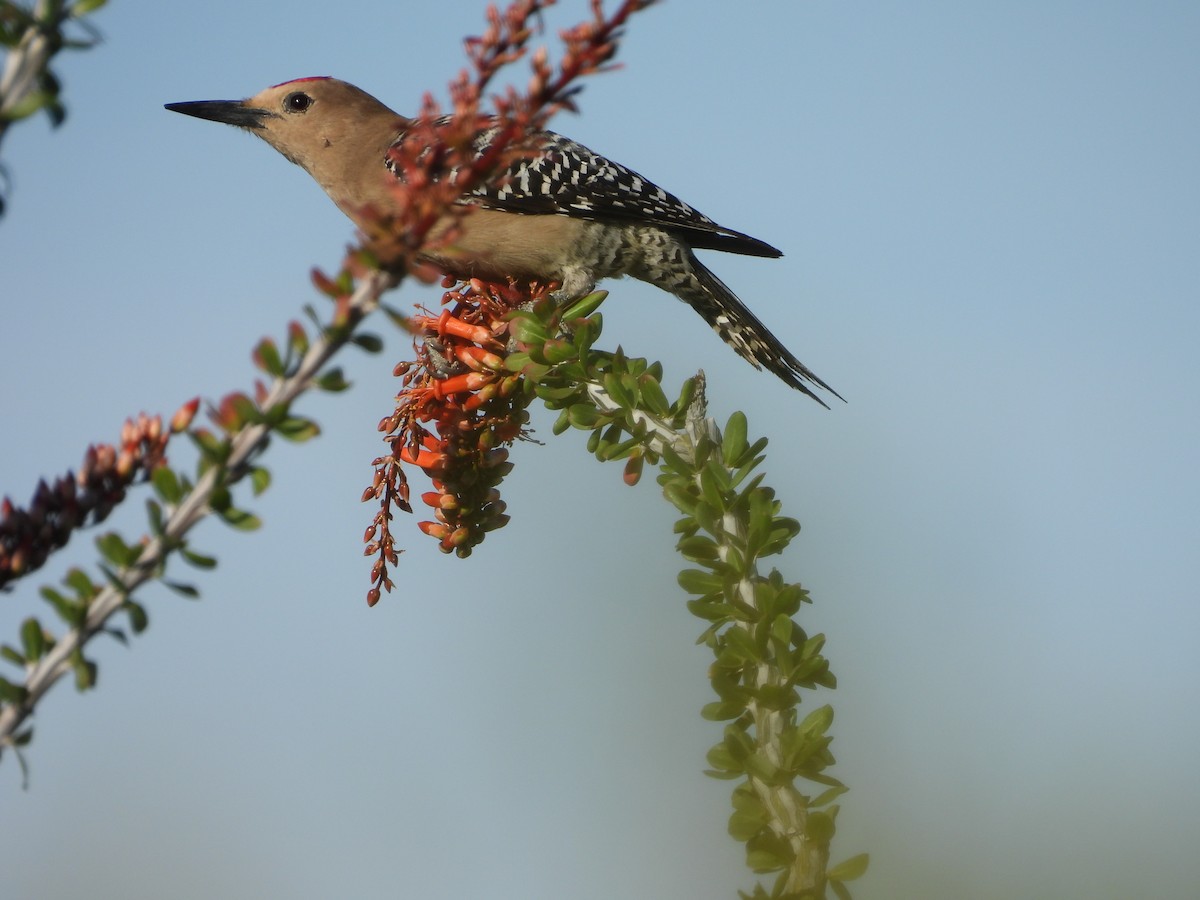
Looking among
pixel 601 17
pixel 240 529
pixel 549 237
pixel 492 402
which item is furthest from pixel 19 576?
pixel 549 237

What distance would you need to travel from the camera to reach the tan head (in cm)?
587

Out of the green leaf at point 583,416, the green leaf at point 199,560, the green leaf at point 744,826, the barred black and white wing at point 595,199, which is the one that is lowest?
the green leaf at point 199,560

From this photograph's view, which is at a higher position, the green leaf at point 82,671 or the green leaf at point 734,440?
the green leaf at point 734,440

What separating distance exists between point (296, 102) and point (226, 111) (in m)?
0.46

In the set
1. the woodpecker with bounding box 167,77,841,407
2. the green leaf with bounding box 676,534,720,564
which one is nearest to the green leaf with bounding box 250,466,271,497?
the green leaf with bounding box 676,534,720,564

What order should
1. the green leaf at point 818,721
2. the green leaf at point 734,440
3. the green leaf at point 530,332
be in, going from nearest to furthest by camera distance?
the green leaf at point 818,721, the green leaf at point 734,440, the green leaf at point 530,332

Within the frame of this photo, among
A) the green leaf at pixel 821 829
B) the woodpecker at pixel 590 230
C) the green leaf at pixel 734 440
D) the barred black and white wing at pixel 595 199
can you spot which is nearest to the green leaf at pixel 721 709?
the green leaf at pixel 821 829

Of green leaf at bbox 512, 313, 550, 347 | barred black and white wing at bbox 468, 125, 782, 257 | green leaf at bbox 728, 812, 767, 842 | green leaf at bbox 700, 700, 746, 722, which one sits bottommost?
green leaf at bbox 728, 812, 767, 842

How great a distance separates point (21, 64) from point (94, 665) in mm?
572

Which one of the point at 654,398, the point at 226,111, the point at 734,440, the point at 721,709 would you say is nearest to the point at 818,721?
the point at 721,709

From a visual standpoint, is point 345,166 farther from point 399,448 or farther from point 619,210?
point 399,448

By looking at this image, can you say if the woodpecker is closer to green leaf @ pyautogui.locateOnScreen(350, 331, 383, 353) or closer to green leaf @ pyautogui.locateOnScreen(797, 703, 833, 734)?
green leaf @ pyautogui.locateOnScreen(797, 703, 833, 734)

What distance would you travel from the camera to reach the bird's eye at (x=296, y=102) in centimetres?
603

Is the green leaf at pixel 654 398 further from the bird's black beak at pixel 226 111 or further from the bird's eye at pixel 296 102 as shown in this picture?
the bird's eye at pixel 296 102
